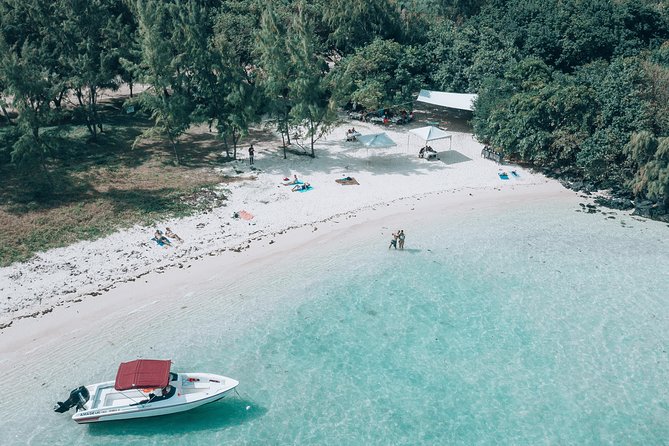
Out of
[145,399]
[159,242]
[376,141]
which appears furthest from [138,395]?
[376,141]

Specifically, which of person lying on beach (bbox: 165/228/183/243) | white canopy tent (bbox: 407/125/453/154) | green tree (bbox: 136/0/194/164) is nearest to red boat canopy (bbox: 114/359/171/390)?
person lying on beach (bbox: 165/228/183/243)

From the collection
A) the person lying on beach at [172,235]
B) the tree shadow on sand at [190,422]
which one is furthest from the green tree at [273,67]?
the tree shadow on sand at [190,422]

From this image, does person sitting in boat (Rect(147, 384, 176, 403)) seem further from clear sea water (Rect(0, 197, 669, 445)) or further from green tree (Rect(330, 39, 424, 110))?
green tree (Rect(330, 39, 424, 110))

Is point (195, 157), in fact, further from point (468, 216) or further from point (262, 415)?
point (262, 415)

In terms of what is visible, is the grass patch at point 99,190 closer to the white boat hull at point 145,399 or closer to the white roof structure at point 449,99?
the white boat hull at point 145,399

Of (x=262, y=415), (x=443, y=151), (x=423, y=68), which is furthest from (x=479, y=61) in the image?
(x=262, y=415)
